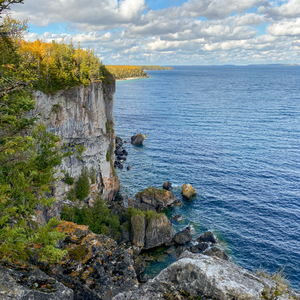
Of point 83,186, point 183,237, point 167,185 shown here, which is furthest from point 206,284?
point 167,185

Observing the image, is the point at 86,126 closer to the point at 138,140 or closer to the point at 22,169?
the point at 22,169

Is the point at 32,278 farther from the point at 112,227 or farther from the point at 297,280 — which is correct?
the point at 297,280

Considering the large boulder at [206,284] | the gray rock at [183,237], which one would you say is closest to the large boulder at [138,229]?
the gray rock at [183,237]

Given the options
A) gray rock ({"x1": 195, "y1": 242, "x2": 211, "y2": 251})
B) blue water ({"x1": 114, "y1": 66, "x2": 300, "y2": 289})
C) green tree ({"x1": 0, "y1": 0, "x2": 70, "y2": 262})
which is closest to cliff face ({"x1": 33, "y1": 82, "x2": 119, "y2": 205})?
blue water ({"x1": 114, "y1": 66, "x2": 300, "y2": 289})

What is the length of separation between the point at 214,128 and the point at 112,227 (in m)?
71.8

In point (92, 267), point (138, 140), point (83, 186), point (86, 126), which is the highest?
point (86, 126)

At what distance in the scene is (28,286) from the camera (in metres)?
10.7

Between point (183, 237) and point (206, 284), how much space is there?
3804cm

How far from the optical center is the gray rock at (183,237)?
46206mm

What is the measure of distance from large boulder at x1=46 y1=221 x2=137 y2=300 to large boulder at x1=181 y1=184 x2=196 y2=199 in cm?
4195

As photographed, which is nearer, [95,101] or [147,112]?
[95,101]

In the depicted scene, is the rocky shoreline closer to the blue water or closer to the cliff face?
the cliff face

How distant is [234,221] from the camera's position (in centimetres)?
5191

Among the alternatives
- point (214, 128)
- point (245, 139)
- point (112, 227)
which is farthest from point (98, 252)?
point (214, 128)
